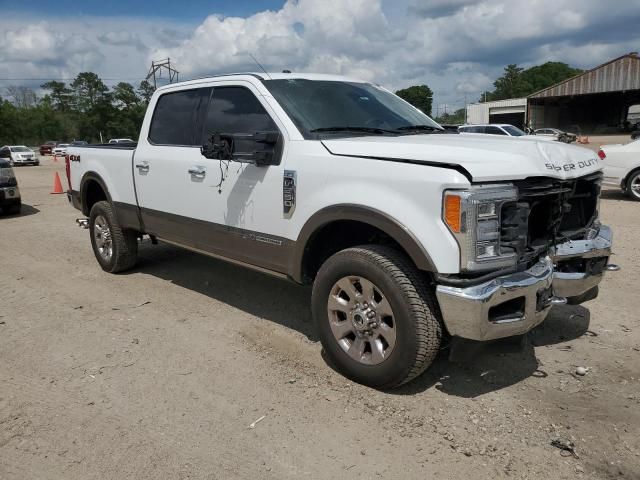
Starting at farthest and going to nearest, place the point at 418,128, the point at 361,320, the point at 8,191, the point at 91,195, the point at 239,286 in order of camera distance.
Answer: the point at 8,191 < the point at 91,195 < the point at 239,286 < the point at 418,128 < the point at 361,320

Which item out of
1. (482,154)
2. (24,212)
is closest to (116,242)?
(482,154)

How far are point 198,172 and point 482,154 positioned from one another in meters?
2.50

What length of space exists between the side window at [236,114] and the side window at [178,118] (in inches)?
6.4

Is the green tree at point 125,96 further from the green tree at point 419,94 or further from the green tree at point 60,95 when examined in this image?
the green tree at point 419,94

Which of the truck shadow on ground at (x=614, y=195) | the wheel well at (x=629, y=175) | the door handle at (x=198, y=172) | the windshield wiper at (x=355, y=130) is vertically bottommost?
the truck shadow on ground at (x=614, y=195)

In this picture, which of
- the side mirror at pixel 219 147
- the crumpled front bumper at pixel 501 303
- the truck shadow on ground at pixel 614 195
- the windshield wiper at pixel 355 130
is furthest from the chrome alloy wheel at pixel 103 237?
the truck shadow on ground at pixel 614 195

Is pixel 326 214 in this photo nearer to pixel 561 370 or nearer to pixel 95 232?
pixel 561 370

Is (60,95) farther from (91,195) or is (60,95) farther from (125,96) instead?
(91,195)

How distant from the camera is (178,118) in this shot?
5.11 m

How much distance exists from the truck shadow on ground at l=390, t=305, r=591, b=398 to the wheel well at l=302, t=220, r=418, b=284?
3.15 feet

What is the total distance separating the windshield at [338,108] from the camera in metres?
4.01

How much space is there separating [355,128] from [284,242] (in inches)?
39.6

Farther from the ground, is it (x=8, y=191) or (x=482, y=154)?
(x=482, y=154)

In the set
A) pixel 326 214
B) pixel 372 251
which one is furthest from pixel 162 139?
pixel 372 251
